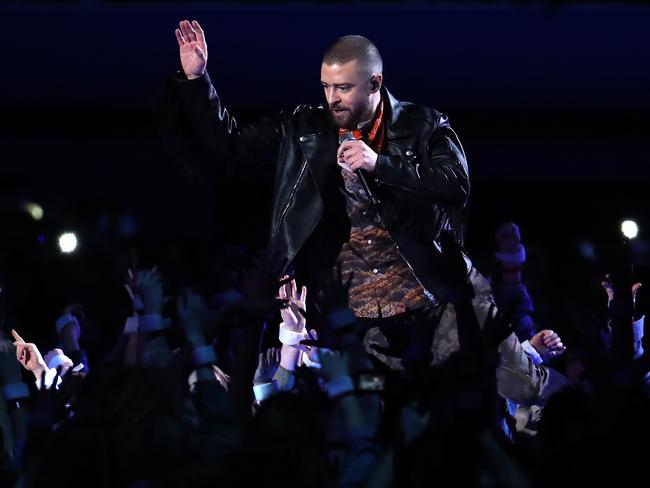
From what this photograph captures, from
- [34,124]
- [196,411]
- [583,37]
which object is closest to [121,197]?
[34,124]

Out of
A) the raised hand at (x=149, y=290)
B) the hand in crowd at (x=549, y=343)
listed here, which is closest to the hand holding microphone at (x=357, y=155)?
the raised hand at (x=149, y=290)

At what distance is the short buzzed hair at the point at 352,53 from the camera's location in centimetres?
432

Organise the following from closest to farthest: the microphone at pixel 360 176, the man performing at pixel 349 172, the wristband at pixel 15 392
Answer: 1. the wristband at pixel 15 392
2. the microphone at pixel 360 176
3. the man performing at pixel 349 172

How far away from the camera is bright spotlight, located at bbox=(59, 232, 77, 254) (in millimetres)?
7215

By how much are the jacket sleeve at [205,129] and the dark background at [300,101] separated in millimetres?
3023

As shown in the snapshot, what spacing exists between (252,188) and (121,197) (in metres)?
1.27

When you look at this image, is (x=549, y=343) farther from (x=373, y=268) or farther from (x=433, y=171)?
(x=433, y=171)

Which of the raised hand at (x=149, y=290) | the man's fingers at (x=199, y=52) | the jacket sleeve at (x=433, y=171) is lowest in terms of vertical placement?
the raised hand at (x=149, y=290)

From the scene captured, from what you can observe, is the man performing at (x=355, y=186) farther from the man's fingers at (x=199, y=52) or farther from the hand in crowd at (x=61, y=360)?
the hand in crowd at (x=61, y=360)

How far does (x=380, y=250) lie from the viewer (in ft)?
14.6

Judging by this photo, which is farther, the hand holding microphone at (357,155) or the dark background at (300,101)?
the dark background at (300,101)

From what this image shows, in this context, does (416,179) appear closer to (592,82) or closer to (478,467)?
(478,467)

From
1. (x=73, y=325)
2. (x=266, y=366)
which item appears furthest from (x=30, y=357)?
(x=266, y=366)

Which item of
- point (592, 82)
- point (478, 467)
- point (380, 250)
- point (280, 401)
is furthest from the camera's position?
point (592, 82)
